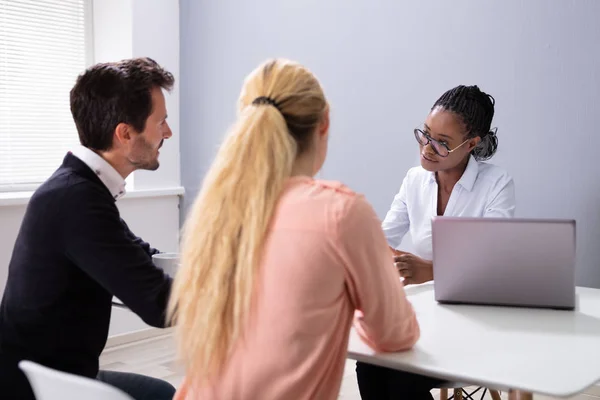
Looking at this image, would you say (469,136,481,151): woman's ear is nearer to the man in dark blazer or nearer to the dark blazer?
the man in dark blazer

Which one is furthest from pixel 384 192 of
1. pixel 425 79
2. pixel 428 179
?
pixel 428 179

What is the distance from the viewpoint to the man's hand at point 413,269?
6.95ft

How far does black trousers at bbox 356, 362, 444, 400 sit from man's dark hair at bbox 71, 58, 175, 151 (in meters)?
0.89

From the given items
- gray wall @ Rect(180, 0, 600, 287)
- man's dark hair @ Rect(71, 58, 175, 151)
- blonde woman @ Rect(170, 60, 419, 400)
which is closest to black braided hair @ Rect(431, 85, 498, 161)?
gray wall @ Rect(180, 0, 600, 287)

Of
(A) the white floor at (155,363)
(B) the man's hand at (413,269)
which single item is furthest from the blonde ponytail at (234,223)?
(A) the white floor at (155,363)

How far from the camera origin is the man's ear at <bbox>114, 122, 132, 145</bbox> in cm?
173

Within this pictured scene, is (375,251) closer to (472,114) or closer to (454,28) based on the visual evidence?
(472,114)

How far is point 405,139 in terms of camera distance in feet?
10.9

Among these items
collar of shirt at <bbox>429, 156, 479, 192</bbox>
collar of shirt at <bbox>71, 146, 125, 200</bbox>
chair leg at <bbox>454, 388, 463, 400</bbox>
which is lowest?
chair leg at <bbox>454, 388, 463, 400</bbox>

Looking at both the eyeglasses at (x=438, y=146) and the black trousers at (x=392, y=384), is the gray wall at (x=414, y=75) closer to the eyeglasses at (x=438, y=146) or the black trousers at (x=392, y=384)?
the eyeglasses at (x=438, y=146)

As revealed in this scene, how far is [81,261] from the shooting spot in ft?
4.95

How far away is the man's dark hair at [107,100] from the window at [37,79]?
214cm

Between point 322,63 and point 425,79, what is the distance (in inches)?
24.5

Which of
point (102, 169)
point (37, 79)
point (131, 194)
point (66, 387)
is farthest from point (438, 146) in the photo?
point (37, 79)
